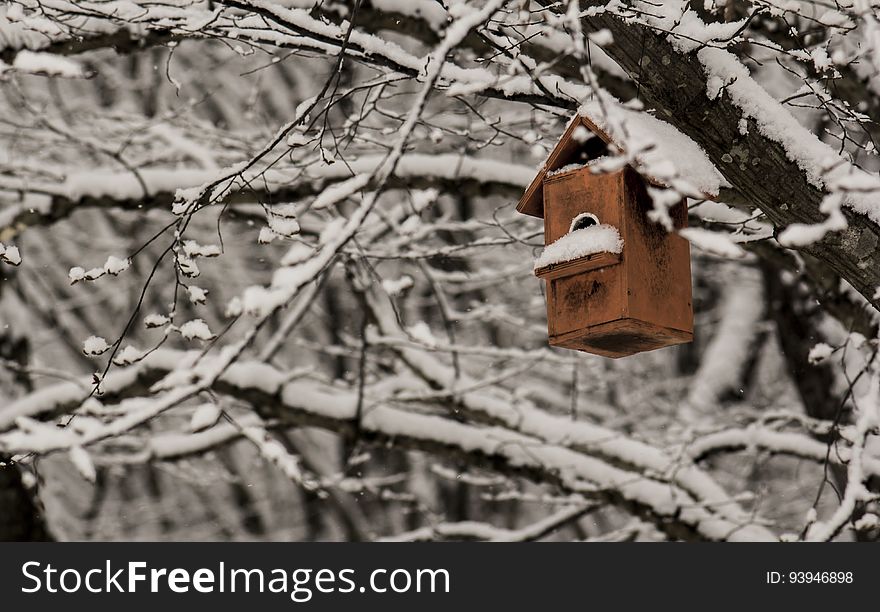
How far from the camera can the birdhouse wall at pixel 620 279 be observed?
2652 millimetres

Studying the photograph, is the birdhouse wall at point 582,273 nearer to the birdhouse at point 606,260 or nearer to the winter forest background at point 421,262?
the birdhouse at point 606,260

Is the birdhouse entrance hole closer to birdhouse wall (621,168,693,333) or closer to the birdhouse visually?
the birdhouse

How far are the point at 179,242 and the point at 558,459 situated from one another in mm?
2713

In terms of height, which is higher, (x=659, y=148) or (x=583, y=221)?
(x=583, y=221)

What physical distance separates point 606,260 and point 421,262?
2826 mm

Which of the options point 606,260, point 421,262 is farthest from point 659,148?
point 421,262

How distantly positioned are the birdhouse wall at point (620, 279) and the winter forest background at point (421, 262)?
0.64 feet

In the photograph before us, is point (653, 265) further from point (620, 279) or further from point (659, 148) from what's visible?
point (659, 148)

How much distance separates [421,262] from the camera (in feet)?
17.8

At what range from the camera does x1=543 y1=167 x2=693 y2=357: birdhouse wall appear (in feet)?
8.70
